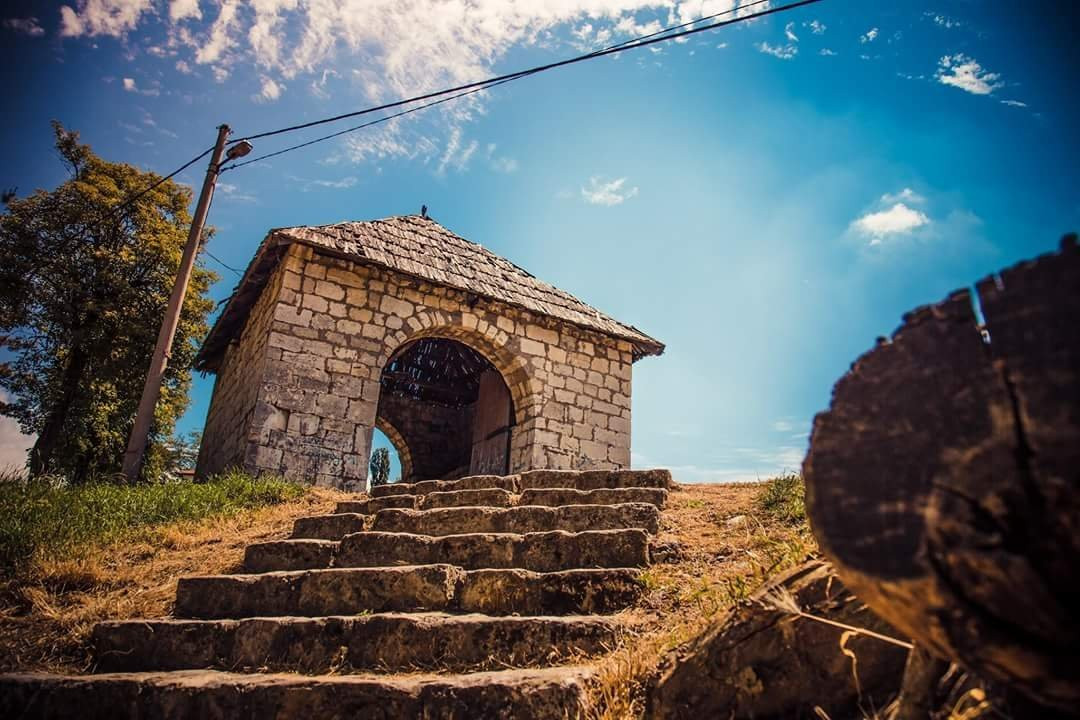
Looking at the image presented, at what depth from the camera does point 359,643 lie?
9.68ft

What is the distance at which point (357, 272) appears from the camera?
28.2ft

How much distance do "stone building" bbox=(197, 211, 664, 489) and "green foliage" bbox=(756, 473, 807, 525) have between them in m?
4.97

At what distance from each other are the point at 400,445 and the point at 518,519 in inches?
424

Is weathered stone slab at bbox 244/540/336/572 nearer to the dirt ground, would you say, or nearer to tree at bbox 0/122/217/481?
the dirt ground

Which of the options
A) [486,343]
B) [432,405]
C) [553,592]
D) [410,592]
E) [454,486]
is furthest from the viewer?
[432,405]

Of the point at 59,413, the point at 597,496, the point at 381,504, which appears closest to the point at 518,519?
the point at 597,496

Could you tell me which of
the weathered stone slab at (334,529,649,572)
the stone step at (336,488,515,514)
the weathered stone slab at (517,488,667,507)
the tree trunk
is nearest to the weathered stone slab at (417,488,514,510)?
the stone step at (336,488,515,514)

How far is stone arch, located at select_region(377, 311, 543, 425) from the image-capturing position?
887cm

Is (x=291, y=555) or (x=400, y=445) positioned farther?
(x=400, y=445)

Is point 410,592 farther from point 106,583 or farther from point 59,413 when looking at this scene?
point 59,413

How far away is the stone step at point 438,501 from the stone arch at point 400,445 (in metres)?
8.85

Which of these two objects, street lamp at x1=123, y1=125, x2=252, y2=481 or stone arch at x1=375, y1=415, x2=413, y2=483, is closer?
street lamp at x1=123, y1=125, x2=252, y2=481

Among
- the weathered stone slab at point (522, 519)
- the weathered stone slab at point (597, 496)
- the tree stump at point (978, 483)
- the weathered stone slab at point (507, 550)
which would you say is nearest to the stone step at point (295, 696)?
the weathered stone slab at point (507, 550)

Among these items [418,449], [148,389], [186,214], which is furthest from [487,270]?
[186,214]
